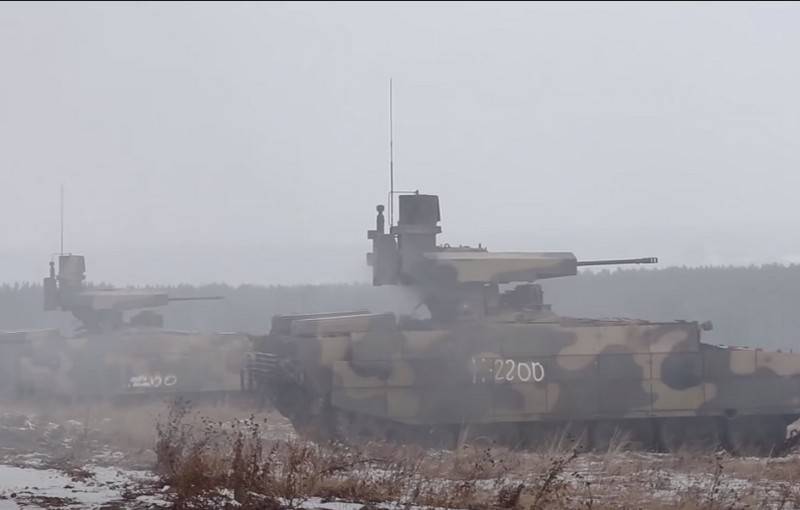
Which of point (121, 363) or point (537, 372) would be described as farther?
point (121, 363)

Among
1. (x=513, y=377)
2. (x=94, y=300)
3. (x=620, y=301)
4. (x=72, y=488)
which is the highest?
(x=620, y=301)

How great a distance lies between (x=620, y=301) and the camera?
58.3 metres

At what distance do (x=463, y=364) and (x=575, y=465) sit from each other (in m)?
2.45

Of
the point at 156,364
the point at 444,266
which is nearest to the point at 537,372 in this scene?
the point at 444,266

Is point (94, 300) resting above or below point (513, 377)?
above

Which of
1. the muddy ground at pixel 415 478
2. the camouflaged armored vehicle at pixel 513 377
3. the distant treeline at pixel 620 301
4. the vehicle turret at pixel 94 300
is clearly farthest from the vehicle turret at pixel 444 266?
the distant treeline at pixel 620 301

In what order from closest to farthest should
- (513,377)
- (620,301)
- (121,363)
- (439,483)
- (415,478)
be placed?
(439,483), (415,478), (513,377), (121,363), (620,301)

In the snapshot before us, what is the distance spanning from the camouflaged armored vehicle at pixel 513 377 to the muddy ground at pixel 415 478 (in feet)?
1.92

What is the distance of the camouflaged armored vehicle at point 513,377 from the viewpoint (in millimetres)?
15906

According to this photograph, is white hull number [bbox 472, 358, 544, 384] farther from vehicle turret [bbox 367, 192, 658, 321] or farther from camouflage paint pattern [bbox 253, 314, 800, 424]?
vehicle turret [bbox 367, 192, 658, 321]

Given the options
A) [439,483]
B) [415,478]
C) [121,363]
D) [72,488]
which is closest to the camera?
[439,483]

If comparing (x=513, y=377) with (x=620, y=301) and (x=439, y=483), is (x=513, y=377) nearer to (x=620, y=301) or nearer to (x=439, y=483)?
(x=439, y=483)

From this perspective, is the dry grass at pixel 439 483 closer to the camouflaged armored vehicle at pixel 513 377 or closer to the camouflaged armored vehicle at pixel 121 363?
the camouflaged armored vehicle at pixel 513 377

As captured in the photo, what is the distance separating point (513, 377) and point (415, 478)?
187 inches
